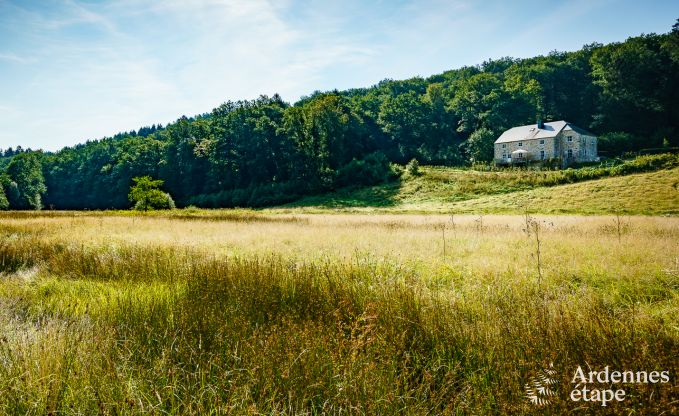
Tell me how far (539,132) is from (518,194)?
30.8m

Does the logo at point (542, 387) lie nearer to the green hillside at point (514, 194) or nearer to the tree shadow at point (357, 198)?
the green hillside at point (514, 194)

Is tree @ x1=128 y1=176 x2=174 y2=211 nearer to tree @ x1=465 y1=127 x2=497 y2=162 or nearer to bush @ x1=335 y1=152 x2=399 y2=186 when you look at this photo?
bush @ x1=335 y1=152 x2=399 y2=186

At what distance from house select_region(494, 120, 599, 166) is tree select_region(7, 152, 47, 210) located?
102280 mm

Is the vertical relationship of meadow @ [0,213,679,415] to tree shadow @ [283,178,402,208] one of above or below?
below

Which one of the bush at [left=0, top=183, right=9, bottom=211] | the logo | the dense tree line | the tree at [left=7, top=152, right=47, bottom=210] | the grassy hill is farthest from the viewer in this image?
the tree at [left=7, top=152, right=47, bottom=210]

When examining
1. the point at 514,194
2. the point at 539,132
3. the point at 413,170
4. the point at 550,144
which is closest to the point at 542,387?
the point at 514,194

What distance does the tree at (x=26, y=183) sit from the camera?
83.1m

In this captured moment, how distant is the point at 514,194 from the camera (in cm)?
3809

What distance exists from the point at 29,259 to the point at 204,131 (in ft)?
Answer: 254

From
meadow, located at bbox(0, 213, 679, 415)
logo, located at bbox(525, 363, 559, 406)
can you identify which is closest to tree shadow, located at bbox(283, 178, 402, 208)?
meadow, located at bbox(0, 213, 679, 415)

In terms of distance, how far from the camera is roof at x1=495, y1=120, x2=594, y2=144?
6016 cm

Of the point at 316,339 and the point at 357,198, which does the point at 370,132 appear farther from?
the point at 316,339

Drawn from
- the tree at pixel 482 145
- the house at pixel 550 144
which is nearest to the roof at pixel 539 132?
the house at pixel 550 144

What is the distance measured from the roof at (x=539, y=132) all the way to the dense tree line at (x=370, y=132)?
228 inches
